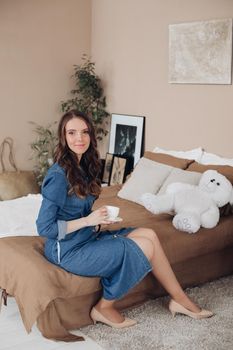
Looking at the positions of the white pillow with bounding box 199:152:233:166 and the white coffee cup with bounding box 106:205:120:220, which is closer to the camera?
the white coffee cup with bounding box 106:205:120:220

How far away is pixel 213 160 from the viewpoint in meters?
3.86

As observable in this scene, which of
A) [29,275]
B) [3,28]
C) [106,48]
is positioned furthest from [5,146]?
[29,275]

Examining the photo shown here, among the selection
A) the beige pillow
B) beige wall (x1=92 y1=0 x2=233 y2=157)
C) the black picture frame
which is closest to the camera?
the beige pillow

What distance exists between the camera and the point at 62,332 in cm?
251

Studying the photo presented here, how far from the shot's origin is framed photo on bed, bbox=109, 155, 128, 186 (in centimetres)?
472

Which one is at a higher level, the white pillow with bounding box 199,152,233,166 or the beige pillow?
the white pillow with bounding box 199,152,233,166

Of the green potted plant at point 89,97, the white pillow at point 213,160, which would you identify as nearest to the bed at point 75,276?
the white pillow at point 213,160

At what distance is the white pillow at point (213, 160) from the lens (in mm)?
3750

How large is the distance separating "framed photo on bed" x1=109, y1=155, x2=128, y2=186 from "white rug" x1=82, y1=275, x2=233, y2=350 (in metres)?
1.94

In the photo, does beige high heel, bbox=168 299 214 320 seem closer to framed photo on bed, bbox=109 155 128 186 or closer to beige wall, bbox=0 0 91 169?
framed photo on bed, bbox=109 155 128 186

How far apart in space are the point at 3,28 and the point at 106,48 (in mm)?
1049

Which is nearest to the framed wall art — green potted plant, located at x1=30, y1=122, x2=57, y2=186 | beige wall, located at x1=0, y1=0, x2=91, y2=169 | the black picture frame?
the black picture frame

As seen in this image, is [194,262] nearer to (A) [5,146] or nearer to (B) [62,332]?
(B) [62,332]

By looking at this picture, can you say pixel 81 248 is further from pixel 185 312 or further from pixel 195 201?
pixel 195 201
